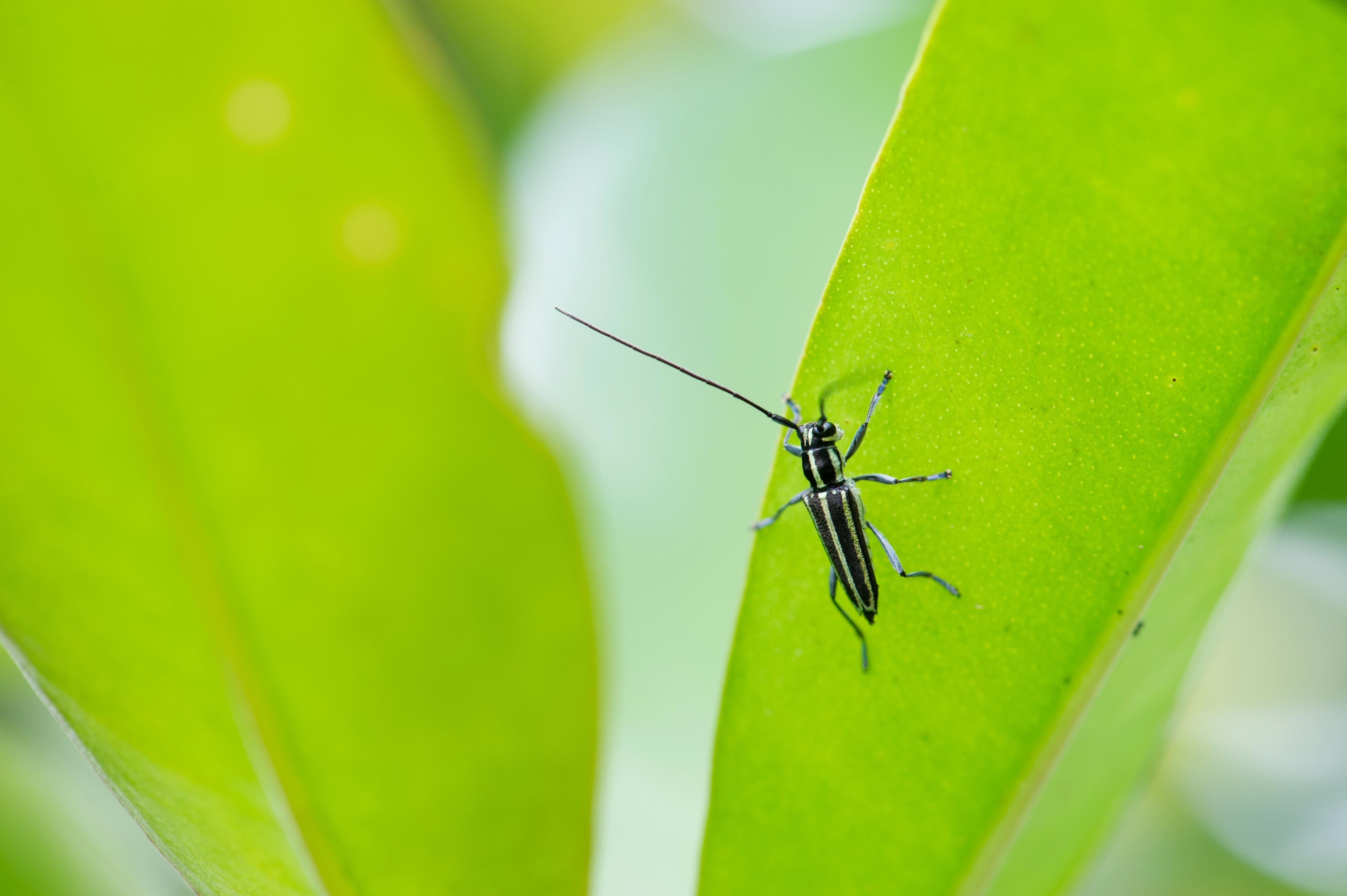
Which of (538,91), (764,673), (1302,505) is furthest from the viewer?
(538,91)

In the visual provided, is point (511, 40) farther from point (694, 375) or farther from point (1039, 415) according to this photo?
point (1039, 415)

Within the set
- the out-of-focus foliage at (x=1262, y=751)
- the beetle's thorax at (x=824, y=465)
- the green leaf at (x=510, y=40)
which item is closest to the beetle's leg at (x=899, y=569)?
the beetle's thorax at (x=824, y=465)

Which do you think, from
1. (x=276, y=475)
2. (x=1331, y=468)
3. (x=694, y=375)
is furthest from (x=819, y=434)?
(x=1331, y=468)

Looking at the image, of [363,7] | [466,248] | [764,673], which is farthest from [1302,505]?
[363,7]

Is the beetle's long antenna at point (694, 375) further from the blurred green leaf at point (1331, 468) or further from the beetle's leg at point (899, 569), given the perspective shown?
the blurred green leaf at point (1331, 468)

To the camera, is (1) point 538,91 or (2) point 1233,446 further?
(1) point 538,91

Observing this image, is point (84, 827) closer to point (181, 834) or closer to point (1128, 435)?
point (181, 834)

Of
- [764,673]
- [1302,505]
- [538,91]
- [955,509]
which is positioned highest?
[538,91]
